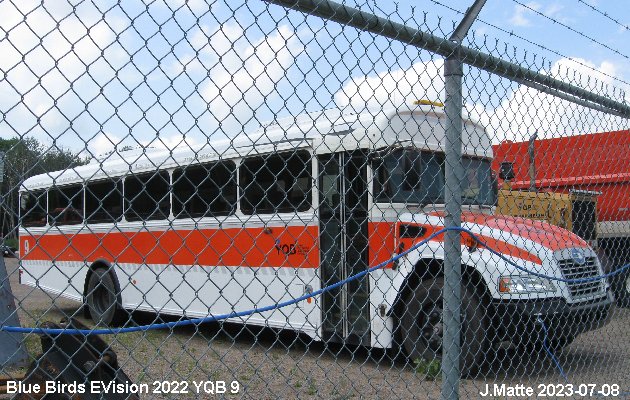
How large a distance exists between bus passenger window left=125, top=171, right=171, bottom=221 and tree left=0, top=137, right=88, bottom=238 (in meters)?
0.43

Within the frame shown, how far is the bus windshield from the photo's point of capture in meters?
5.34

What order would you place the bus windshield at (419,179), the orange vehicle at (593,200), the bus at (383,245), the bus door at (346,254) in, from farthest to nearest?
the orange vehicle at (593,200) < the bus door at (346,254) < the bus at (383,245) < the bus windshield at (419,179)

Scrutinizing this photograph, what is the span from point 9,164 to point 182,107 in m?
0.56

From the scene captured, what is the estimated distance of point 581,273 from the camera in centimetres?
666

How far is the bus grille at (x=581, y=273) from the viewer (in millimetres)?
6253

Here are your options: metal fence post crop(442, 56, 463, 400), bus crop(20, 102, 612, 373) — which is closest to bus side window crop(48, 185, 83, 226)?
bus crop(20, 102, 612, 373)

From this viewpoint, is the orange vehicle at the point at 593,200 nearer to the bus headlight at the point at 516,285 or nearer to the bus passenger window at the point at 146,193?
the bus headlight at the point at 516,285

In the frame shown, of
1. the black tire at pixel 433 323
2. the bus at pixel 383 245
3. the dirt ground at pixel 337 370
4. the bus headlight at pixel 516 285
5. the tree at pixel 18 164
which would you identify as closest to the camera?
the tree at pixel 18 164

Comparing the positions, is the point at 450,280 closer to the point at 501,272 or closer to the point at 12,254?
the point at 12,254

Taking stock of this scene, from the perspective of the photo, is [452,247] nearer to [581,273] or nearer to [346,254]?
[346,254]

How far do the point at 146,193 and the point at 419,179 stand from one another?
7.72 ft

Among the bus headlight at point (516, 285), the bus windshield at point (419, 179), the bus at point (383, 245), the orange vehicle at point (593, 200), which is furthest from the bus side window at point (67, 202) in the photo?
the orange vehicle at point (593, 200)

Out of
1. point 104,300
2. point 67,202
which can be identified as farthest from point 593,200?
point 67,202

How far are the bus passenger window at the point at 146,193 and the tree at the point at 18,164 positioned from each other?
427 mm
